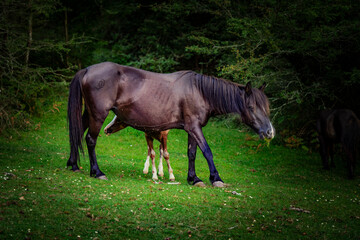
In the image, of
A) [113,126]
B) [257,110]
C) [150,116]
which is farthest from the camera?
[113,126]

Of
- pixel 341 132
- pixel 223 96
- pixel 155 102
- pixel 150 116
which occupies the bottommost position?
pixel 341 132

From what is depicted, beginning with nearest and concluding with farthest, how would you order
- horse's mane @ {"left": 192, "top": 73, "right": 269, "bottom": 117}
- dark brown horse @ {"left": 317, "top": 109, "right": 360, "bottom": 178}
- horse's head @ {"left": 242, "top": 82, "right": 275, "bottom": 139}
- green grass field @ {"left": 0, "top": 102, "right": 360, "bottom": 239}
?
1. green grass field @ {"left": 0, "top": 102, "right": 360, "bottom": 239}
2. horse's head @ {"left": 242, "top": 82, "right": 275, "bottom": 139}
3. horse's mane @ {"left": 192, "top": 73, "right": 269, "bottom": 117}
4. dark brown horse @ {"left": 317, "top": 109, "right": 360, "bottom": 178}

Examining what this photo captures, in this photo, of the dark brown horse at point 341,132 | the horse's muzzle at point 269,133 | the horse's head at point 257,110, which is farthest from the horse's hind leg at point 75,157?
the dark brown horse at point 341,132

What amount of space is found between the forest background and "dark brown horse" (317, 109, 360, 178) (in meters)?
1.28

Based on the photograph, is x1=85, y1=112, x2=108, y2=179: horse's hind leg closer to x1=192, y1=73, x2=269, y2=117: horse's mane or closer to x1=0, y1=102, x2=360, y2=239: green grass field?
x1=0, y1=102, x2=360, y2=239: green grass field

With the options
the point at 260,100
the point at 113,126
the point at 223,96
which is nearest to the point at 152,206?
the point at 223,96

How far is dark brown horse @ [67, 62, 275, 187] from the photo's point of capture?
8.23m

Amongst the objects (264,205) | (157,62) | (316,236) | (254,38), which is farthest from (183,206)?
(157,62)

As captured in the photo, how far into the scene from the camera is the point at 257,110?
860cm

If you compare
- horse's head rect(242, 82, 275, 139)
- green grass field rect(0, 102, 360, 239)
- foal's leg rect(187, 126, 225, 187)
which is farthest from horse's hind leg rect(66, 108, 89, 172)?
horse's head rect(242, 82, 275, 139)

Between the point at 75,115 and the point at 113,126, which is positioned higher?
the point at 75,115

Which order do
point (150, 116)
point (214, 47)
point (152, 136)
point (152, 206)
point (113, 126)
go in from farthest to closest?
1. point (214, 47)
2. point (152, 136)
3. point (113, 126)
4. point (150, 116)
5. point (152, 206)

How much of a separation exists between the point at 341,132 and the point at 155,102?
7.98 m

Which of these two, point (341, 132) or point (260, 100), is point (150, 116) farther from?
point (341, 132)
